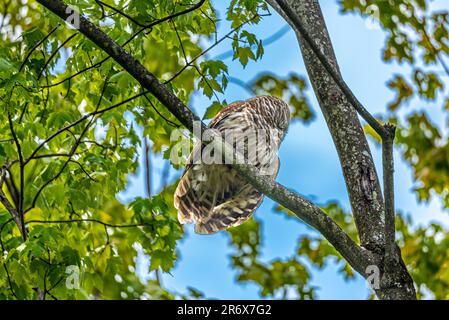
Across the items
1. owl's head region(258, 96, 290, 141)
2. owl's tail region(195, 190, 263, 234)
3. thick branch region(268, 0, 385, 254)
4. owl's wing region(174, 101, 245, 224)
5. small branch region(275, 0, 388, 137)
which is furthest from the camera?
owl's head region(258, 96, 290, 141)

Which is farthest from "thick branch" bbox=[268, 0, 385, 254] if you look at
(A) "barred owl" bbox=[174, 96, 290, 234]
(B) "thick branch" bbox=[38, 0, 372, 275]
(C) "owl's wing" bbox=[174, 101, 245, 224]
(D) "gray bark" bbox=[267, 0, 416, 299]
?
(C) "owl's wing" bbox=[174, 101, 245, 224]

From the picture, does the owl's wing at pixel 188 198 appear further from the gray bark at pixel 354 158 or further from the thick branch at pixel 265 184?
the thick branch at pixel 265 184

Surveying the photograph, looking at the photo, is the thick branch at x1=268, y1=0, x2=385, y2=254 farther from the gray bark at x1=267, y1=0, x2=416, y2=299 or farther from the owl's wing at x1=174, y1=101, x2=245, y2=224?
the owl's wing at x1=174, y1=101, x2=245, y2=224

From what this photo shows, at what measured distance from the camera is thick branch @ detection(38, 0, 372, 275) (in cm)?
395

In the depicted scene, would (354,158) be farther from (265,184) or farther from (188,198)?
(188,198)

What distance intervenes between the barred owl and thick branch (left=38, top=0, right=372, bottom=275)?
4.24 ft

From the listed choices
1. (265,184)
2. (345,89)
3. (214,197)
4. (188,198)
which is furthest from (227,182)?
(345,89)

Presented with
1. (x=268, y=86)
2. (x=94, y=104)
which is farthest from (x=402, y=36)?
(x=94, y=104)

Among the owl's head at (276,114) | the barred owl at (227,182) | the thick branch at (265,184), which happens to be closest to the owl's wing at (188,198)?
the barred owl at (227,182)

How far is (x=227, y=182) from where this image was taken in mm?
5461

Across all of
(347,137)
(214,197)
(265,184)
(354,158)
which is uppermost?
(214,197)

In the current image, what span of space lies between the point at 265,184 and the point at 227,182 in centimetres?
148

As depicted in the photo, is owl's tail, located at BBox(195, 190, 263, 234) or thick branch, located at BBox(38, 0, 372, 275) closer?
thick branch, located at BBox(38, 0, 372, 275)

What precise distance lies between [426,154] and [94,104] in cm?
645
